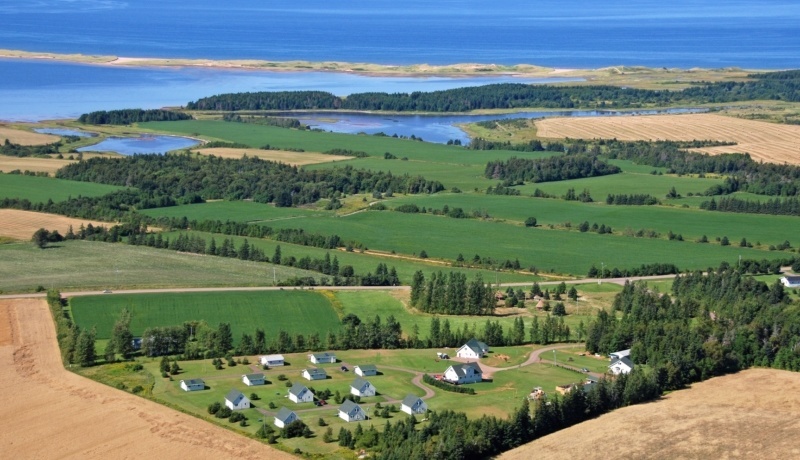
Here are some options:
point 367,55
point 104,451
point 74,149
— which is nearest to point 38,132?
point 74,149

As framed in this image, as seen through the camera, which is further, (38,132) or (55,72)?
(55,72)

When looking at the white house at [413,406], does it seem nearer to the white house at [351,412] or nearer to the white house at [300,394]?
the white house at [351,412]

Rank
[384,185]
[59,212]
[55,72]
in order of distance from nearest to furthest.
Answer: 1. [59,212]
2. [384,185]
3. [55,72]

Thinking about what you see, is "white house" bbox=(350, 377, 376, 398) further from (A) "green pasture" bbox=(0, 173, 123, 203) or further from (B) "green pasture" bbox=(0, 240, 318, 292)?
(A) "green pasture" bbox=(0, 173, 123, 203)

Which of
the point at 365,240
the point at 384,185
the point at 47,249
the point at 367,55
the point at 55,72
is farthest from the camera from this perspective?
the point at 367,55

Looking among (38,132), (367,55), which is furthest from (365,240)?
(367,55)

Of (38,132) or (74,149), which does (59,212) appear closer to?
(74,149)

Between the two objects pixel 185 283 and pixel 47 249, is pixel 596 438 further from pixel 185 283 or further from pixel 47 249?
pixel 47 249

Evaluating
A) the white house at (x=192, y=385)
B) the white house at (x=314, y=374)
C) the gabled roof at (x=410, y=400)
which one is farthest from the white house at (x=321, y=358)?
the gabled roof at (x=410, y=400)
